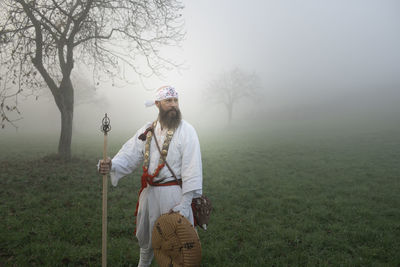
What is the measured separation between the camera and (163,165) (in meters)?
3.10

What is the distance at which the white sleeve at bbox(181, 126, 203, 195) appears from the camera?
2967mm

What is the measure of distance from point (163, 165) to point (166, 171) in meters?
0.09

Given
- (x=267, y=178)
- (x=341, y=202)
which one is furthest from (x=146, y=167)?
(x=267, y=178)

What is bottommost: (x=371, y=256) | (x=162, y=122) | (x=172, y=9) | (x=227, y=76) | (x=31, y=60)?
(x=371, y=256)

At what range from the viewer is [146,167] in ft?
10.5

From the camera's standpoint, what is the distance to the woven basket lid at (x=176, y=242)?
263 cm

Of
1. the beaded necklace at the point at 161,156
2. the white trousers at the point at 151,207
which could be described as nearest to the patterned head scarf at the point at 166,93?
the beaded necklace at the point at 161,156

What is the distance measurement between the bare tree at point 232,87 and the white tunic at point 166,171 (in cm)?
4413

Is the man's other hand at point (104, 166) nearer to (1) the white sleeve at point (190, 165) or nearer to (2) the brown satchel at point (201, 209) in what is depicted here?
(2) the brown satchel at point (201, 209)

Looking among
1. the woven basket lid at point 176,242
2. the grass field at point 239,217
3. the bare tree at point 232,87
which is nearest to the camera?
the woven basket lid at point 176,242

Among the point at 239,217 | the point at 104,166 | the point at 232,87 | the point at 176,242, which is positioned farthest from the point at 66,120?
the point at 232,87

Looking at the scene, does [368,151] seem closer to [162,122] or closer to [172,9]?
[172,9]

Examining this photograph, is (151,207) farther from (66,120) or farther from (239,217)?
(66,120)

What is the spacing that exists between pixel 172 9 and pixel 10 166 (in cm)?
938
